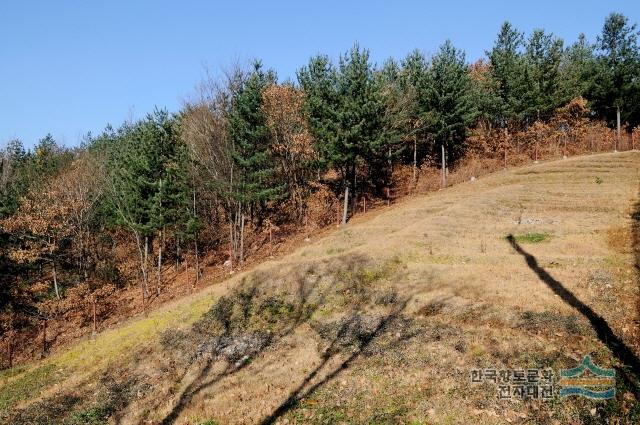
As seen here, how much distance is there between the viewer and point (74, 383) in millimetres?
16547

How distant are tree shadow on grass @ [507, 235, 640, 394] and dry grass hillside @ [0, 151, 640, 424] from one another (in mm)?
49

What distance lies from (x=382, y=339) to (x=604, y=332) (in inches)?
265

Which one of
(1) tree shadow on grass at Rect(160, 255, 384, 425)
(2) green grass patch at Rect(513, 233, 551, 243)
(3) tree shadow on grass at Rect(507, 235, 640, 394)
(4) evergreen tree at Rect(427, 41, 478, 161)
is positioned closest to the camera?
(3) tree shadow on grass at Rect(507, 235, 640, 394)

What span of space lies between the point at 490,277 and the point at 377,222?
16.0 metres

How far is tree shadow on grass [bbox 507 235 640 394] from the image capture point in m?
10.8

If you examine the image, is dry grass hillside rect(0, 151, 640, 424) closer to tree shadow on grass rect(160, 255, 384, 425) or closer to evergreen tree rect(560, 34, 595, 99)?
tree shadow on grass rect(160, 255, 384, 425)

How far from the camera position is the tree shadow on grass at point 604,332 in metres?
10.8

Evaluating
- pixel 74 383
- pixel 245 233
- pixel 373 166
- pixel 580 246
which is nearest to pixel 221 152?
pixel 245 233

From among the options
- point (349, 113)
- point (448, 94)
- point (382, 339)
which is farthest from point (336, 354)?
point (448, 94)

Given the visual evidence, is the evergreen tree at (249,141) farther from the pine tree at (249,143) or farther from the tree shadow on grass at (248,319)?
the tree shadow on grass at (248,319)

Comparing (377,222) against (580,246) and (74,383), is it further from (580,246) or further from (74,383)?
(74,383)

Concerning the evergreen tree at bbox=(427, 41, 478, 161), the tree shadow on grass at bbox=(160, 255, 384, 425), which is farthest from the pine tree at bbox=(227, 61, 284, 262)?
the evergreen tree at bbox=(427, 41, 478, 161)

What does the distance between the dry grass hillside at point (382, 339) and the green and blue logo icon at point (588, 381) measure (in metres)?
0.25

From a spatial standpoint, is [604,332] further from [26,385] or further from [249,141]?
[249,141]
